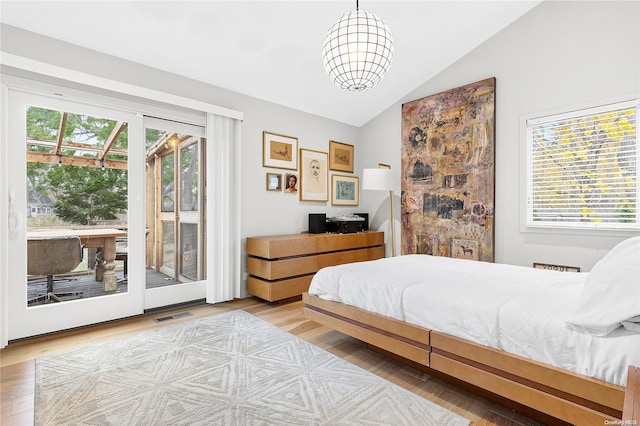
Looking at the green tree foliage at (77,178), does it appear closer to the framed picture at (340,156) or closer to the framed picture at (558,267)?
the framed picture at (340,156)

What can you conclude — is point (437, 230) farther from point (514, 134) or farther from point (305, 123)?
point (305, 123)

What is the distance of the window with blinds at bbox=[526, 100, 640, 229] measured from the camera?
108 inches

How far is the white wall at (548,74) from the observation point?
2.78 meters

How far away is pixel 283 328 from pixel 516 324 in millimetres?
1881

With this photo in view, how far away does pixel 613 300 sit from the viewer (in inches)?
50.1

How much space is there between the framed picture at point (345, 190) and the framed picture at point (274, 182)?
3.10ft

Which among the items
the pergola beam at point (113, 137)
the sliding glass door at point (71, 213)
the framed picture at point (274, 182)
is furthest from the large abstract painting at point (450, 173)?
the pergola beam at point (113, 137)

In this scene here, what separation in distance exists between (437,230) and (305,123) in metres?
2.23

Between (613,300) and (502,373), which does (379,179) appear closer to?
(502,373)

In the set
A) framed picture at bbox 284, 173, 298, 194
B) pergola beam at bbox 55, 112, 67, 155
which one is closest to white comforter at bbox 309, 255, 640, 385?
framed picture at bbox 284, 173, 298, 194

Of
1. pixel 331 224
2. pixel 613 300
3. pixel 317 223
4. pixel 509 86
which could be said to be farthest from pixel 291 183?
pixel 613 300

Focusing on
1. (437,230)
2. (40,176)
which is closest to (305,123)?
(437,230)

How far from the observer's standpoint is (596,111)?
9.47 feet

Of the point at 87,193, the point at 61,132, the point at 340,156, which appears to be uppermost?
the point at 340,156
